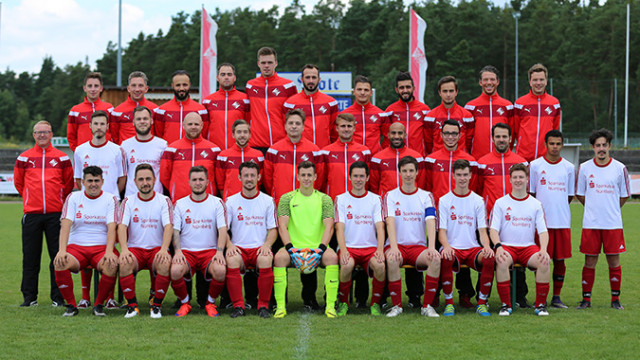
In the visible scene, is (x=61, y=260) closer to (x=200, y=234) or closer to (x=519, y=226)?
(x=200, y=234)

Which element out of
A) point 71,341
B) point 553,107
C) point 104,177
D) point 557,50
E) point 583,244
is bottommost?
point 71,341

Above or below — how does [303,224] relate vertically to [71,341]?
above

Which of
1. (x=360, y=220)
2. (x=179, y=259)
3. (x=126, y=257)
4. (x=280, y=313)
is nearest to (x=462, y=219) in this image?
(x=360, y=220)

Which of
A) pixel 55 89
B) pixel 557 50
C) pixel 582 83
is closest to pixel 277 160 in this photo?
pixel 582 83

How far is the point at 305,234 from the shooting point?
645 cm

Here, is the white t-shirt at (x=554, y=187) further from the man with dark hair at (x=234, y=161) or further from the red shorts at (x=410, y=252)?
the man with dark hair at (x=234, y=161)

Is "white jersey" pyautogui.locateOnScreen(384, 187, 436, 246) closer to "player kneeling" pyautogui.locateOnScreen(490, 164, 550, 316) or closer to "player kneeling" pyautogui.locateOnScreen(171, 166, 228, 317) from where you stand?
"player kneeling" pyautogui.locateOnScreen(490, 164, 550, 316)

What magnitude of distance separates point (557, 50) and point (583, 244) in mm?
56486

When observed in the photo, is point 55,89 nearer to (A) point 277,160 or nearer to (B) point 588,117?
(B) point 588,117

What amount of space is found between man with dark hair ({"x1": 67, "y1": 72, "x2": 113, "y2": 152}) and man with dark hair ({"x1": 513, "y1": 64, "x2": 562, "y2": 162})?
454 centimetres

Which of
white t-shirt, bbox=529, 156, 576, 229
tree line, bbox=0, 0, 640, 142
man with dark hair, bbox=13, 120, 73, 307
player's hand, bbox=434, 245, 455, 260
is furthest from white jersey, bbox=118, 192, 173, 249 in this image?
tree line, bbox=0, 0, 640, 142

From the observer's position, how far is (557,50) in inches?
2328

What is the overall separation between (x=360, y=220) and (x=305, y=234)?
0.53 metres

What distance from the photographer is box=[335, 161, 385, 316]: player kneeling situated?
6316mm
